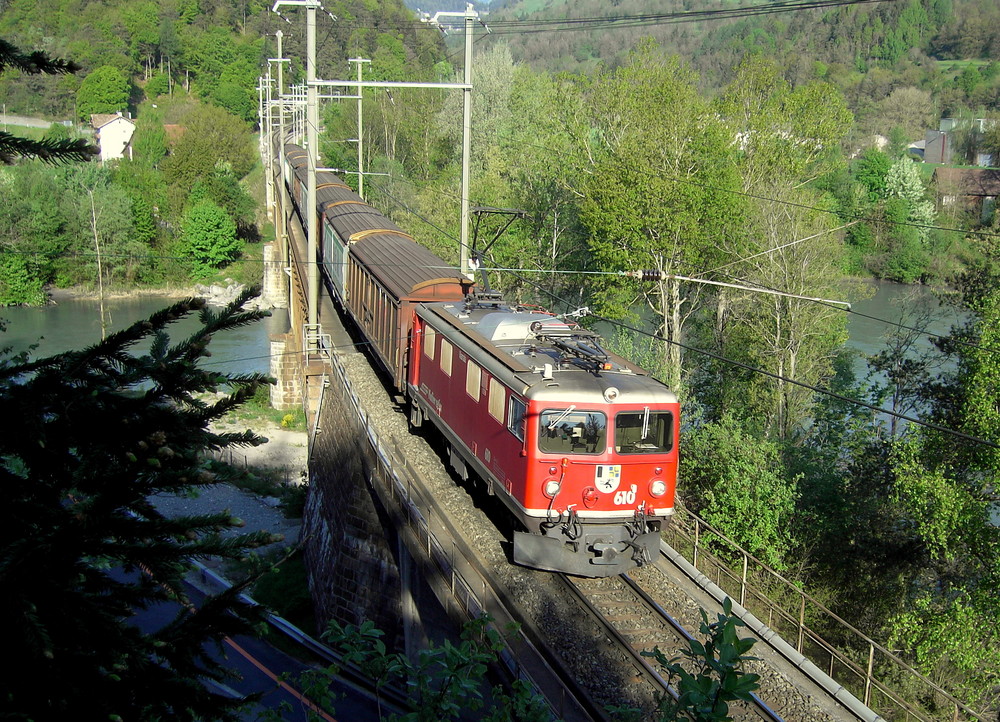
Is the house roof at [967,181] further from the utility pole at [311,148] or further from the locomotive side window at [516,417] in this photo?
the locomotive side window at [516,417]

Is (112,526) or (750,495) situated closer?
(112,526)

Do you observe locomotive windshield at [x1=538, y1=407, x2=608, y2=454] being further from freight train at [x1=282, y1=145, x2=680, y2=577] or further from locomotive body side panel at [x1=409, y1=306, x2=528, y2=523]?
locomotive body side panel at [x1=409, y1=306, x2=528, y2=523]

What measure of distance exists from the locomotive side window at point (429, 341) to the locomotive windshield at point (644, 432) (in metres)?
4.80

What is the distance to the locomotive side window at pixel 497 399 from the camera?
11.8m

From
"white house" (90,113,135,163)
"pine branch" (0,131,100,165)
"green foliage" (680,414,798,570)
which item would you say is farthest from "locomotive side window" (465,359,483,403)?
"white house" (90,113,135,163)

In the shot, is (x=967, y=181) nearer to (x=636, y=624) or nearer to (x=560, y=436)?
(x=560, y=436)

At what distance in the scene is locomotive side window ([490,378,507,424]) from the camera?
38.6 ft

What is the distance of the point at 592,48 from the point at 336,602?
143 metres

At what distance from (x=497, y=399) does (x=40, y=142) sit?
8407 millimetres

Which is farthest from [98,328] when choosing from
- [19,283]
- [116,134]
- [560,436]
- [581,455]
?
[581,455]

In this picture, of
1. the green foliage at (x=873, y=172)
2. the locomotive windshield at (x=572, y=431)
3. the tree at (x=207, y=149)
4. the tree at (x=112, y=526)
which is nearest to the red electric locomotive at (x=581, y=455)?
the locomotive windshield at (x=572, y=431)

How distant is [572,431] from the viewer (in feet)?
36.3

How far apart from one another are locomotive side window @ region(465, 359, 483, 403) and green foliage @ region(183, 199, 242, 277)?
4937cm

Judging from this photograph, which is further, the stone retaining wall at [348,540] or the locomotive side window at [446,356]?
the stone retaining wall at [348,540]
